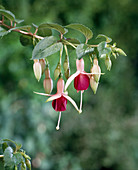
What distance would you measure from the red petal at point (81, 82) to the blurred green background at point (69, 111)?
869 mm

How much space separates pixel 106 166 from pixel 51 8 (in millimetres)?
1307

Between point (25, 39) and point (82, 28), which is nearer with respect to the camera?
point (82, 28)

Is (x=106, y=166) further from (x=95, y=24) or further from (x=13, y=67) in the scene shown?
(x=95, y=24)

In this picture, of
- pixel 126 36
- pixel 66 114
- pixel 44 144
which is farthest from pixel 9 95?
pixel 126 36

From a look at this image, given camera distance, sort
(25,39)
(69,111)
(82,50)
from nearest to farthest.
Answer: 1. (82,50)
2. (25,39)
3. (69,111)

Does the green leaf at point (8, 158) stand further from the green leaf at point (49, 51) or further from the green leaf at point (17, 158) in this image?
the green leaf at point (49, 51)

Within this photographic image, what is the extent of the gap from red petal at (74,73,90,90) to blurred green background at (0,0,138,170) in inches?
34.2

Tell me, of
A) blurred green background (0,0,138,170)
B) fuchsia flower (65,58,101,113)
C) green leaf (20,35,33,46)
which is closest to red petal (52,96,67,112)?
fuchsia flower (65,58,101,113)

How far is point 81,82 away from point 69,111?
177 cm

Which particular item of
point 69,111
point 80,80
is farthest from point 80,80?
point 69,111

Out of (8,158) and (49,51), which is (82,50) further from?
(8,158)

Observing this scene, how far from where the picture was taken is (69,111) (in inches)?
85.2

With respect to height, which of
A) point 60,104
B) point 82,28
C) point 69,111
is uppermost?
point 82,28

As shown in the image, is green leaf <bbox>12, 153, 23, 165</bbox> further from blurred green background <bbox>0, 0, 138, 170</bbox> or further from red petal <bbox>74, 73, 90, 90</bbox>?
blurred green background <bbox>0, 0, 138, 170</bbox>
